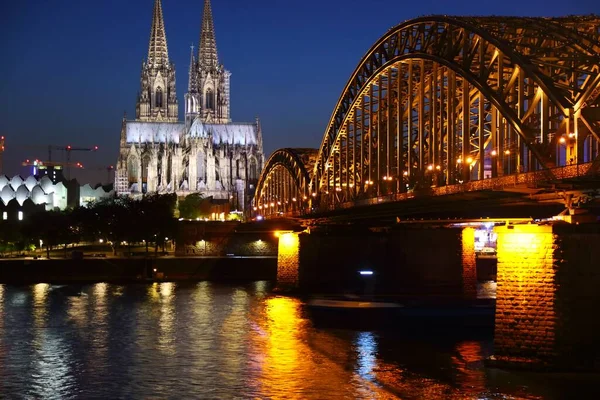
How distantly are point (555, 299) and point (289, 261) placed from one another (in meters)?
51.3

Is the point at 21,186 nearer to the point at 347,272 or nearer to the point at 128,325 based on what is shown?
the point at 347,272

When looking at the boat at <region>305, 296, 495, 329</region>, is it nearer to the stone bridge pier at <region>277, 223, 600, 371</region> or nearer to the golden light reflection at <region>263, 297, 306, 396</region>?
the golden light reflection at <region>263, 297, 306, 396</region>

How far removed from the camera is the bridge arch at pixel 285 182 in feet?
322

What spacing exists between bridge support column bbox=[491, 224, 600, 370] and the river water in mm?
996

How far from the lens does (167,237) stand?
133500 mm

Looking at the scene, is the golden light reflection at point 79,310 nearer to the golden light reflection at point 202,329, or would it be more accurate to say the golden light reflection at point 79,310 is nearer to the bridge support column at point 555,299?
the golden light reflection at point 202,329

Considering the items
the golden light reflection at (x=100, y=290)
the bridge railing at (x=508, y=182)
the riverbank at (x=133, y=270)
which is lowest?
the golden light reflection at (x=100, y=290)

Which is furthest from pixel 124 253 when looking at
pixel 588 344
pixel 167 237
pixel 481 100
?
pixel 588 344

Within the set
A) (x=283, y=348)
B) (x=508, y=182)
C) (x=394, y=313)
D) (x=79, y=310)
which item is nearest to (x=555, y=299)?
(x=508, y=182)

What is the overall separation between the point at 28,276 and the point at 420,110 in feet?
193

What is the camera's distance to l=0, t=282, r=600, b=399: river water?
1537 inches

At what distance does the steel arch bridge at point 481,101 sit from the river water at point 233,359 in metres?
7.73

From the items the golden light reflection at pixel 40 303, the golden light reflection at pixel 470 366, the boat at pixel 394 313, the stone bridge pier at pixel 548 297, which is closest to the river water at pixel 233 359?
the golden light reflection at pixel 470 366

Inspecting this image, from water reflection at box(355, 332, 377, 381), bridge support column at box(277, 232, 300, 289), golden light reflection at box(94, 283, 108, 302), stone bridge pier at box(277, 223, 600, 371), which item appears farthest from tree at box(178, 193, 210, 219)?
stone bridge pier at box(277, 223, 600, 371)
